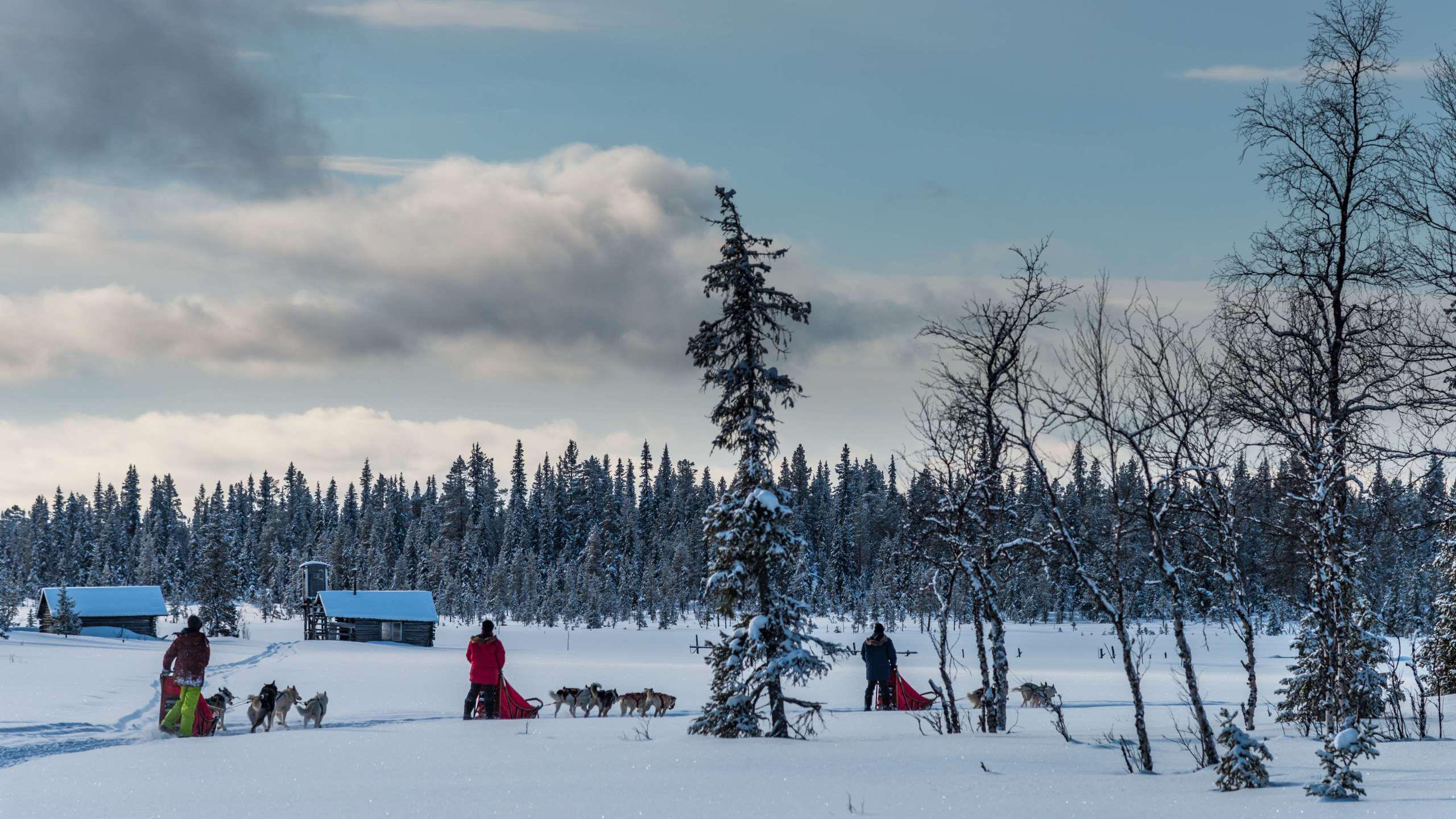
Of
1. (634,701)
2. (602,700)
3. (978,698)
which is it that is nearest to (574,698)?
(602,700)

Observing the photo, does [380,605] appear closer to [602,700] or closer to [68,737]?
[602,700]

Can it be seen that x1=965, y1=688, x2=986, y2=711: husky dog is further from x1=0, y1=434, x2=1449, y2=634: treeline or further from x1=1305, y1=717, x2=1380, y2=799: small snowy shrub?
x1=0, y1=434, x2=1449, y2=634: treeline

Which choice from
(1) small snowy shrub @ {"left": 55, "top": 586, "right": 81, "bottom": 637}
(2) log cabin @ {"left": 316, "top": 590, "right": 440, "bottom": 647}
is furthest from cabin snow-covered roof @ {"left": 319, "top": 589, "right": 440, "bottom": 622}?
(1) small snowy shrub @ {"left": 55, "top": 586, "right": 81, "bottom": 637}

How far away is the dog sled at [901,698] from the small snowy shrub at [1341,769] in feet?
43.7

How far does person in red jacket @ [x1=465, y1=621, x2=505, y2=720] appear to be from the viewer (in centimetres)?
1819

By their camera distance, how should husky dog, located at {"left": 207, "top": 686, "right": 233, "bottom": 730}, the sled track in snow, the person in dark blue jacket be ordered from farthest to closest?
the person in dark blue jacket
husky dog, located at {"left": 207, "top": 686, "right": 233, "bottom": 730}
the sled track in snow

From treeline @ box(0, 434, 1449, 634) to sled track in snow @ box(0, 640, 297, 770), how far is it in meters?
41.9

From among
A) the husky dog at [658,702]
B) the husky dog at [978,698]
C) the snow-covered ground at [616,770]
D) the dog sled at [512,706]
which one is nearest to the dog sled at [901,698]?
the snow-covered ground at [616,770]

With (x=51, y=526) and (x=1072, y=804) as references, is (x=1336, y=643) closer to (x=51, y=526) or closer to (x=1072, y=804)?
(x=1072, y=804)

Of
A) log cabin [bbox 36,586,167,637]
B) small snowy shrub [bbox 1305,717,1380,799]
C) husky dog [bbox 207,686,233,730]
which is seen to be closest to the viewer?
small snowy shrub [bbox 1305,717,1380,799]

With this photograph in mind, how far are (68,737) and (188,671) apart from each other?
2914mm

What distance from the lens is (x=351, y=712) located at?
22312 mm

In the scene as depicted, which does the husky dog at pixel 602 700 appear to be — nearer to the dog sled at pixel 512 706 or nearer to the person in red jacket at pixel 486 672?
the dog sled at pixel 512 706

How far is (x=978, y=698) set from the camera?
64.8 ft
